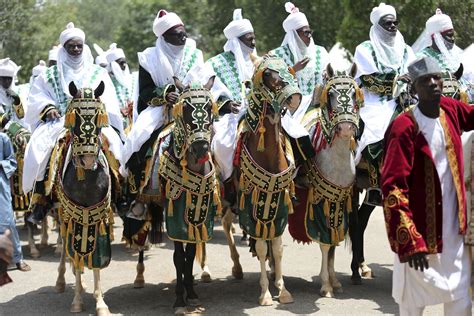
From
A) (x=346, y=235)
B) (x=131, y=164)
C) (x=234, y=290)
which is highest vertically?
(x=131, y=164)

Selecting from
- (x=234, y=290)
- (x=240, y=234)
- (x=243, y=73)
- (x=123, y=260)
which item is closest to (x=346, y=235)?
(x=234, y=290)

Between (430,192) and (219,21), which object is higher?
(219,21)

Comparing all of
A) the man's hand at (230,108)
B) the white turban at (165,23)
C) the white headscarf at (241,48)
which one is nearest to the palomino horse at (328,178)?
the man's hand at (230,108)

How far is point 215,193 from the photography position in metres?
9.25

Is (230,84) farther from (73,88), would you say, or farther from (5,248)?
(5,248)

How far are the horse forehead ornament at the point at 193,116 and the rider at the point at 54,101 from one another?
167 centimetres

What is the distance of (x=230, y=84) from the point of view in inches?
423

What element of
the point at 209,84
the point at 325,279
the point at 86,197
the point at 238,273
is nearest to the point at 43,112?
the point at 86,197

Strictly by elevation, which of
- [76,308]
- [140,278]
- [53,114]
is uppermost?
[53,114]

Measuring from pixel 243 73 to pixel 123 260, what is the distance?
139 inches

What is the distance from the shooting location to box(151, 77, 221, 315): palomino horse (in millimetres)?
8922

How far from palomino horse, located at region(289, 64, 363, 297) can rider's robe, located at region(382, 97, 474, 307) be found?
121 inches

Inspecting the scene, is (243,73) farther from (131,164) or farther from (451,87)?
(451,87)

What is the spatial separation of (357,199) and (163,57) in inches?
111
